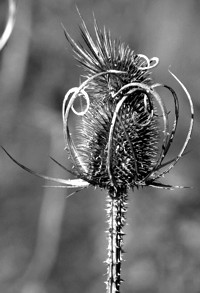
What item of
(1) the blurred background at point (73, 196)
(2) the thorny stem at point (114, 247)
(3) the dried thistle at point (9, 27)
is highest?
(1) the blurred background at point (73, 196)

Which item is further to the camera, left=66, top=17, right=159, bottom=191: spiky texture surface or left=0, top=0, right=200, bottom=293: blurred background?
Answer: left=0, top=0, right=200, bottom=293: blurred background

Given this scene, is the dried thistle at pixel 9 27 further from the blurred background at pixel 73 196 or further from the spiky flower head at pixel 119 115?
the blurred background at pixel 73 196

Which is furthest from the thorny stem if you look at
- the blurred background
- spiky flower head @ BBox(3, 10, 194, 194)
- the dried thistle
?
the blurred background

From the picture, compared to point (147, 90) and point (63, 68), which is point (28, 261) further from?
point (147, 90)

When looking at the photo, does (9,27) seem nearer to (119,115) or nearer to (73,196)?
(119,115)

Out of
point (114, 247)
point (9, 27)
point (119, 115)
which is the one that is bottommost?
point (114, 247)

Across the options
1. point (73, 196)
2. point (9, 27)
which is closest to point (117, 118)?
point (9, 27)

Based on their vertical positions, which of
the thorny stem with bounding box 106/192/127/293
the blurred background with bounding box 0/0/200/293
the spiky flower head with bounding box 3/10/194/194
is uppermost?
the blurred background with bounding box 0/0/200/293

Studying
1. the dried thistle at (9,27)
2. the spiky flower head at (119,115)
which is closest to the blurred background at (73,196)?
the spiky flower head at (119,115)

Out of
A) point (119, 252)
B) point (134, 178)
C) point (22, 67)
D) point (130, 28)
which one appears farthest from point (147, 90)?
point (130, 28)

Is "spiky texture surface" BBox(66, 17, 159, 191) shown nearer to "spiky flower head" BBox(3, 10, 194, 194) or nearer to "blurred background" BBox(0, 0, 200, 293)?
"spiky flower head" BBox(3, 10, 194, 194)
